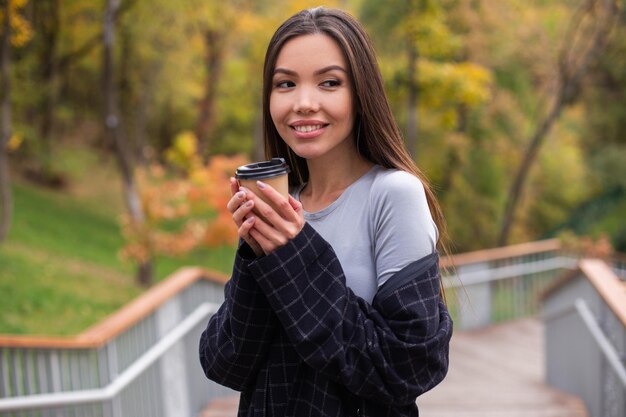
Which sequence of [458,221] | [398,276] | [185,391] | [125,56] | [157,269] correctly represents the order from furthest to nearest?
[125,56], [458,221], [157,269], [185,391], [398,276]

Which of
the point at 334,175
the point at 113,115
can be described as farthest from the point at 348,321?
the point at 113,115

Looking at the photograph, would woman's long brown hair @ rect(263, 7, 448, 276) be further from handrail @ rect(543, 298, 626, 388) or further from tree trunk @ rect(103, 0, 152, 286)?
tree trunk @ rect(103, 0, 152, 286)

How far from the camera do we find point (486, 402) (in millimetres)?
5730

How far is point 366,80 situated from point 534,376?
22.9 ft

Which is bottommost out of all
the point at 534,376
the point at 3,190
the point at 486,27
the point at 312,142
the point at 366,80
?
the point at 534,376

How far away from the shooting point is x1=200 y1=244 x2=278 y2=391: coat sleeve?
148 centimetres

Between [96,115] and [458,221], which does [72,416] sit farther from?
[96,115]

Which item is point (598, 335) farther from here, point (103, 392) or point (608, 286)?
point (103, 392)

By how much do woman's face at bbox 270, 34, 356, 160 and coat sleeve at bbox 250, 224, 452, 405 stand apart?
25 cm

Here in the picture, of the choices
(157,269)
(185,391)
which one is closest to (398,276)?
(185,391)

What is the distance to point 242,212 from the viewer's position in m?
1.39

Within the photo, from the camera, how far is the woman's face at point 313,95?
1.53 metres

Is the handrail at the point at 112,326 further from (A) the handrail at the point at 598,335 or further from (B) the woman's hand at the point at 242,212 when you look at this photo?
(A) the handrail at the point at 598,335

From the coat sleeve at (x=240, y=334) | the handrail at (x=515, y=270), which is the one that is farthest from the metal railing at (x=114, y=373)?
the handrail at (x=515, y=270)
